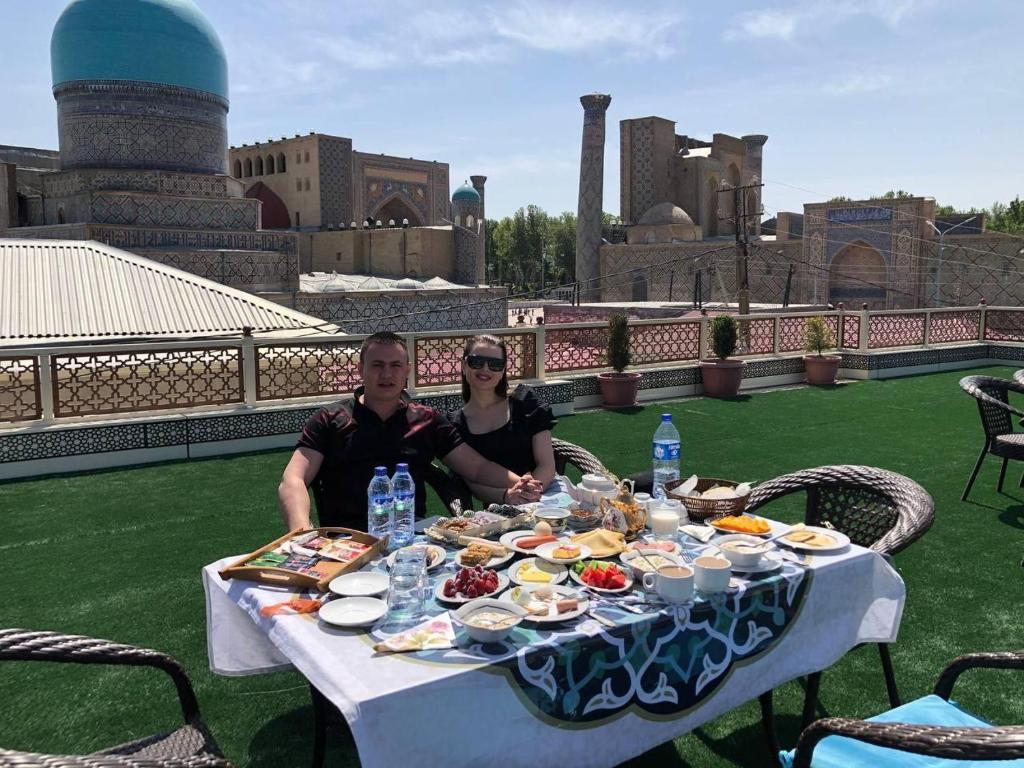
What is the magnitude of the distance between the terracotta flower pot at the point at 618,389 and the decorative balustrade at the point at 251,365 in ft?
1.40

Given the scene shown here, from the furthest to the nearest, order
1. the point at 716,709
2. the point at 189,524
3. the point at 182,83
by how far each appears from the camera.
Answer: the point at 182,83 < the point at 189,524 < the point at 716,709

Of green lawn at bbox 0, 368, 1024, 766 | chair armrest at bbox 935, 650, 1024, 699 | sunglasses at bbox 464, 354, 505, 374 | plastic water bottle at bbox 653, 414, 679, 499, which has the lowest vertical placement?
green lawn at bbox 0, 368, 1024, 766

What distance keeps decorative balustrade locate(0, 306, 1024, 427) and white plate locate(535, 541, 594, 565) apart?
214 inches

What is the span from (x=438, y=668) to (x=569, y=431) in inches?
256

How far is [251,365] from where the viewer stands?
736 cm

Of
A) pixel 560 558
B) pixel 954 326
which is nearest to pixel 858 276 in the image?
pixel 954 326

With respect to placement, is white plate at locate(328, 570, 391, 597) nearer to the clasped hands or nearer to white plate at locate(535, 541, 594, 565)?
white plate at locate(535, 541, 594, 565)

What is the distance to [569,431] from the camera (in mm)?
8164

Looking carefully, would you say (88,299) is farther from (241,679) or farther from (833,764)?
(833,764)

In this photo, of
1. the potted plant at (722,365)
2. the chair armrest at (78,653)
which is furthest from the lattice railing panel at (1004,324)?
the chair armrest at (78,653)

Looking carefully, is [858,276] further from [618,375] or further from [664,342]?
[618,375]

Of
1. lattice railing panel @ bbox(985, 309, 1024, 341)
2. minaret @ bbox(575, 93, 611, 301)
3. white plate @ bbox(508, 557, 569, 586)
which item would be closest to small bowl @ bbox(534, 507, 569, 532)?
white plate @ bbox(508, 557, 569, 586)

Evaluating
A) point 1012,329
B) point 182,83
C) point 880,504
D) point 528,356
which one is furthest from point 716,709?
point 182,83

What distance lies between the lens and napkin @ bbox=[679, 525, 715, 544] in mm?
2570
